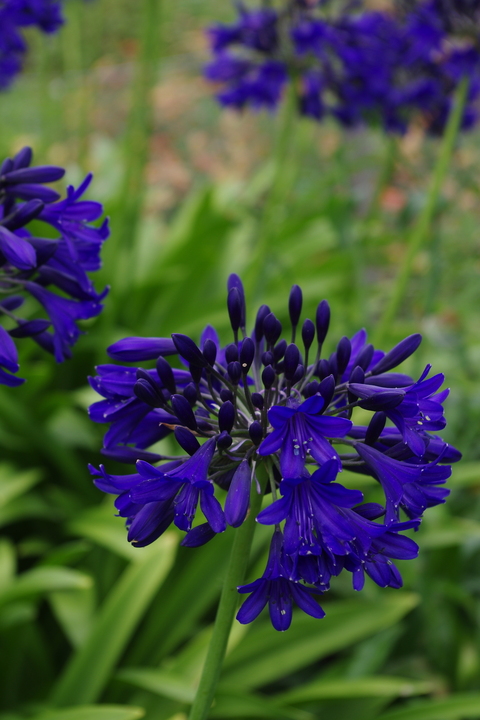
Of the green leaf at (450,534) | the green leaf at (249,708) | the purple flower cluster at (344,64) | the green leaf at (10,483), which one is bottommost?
the green leaf at (249,708)

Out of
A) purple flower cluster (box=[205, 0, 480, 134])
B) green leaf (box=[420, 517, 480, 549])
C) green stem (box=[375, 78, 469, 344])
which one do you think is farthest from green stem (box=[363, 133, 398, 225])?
green leaf (box=[420, 517, 480, 549])

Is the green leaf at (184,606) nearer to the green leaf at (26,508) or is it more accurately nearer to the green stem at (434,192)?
the green leaf at (26,508)

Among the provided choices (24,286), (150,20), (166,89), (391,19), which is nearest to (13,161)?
(24,286)

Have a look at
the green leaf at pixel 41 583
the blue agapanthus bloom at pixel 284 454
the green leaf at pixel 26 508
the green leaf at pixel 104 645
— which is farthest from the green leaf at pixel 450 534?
the blue agapanthus bloom at pixel 284 454

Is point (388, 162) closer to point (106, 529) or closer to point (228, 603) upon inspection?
point (106, 529)

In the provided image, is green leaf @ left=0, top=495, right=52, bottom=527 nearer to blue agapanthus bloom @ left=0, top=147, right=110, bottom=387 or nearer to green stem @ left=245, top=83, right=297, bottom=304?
green stem @ left=245, top=83, right=297, bottom=304

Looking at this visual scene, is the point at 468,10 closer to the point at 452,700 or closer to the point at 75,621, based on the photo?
the point at 452,700
